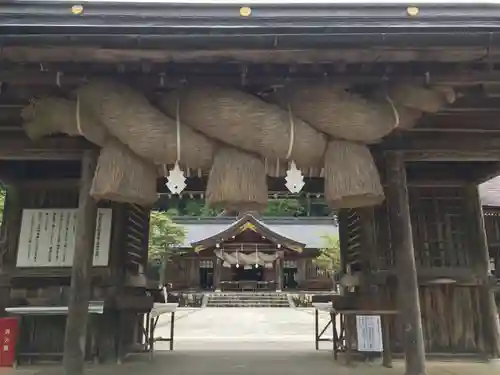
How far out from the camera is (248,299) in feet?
84.5

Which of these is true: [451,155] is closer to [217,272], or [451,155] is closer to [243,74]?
[243,74]

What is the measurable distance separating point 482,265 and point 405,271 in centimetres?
306

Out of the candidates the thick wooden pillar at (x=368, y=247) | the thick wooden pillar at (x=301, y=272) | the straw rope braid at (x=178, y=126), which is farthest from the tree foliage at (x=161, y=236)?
the straw rope braid at (x=178, y=126)

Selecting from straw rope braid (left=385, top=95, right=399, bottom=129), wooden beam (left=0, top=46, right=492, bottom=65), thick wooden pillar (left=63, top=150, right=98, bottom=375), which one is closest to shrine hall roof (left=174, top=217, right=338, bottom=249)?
thick wooden pillar (left=63, top=150, right=98, bottom=375)

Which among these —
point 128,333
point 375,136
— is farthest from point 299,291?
point 375,136

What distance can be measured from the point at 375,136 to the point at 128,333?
5243mm

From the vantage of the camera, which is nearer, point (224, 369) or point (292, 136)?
point (292, 136)

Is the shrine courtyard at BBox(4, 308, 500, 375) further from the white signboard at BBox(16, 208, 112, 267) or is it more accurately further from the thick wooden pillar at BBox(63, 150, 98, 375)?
the thick wooden pillar at BBox(63, 150, 98, 375)

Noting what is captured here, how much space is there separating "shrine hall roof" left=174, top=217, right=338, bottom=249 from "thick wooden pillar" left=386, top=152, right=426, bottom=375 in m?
26.1

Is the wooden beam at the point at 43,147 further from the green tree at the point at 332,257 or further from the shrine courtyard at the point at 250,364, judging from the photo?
the green tree at the point at 332,257

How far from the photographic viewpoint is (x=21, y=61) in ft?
12.1

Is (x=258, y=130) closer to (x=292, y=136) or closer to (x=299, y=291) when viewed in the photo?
A: (x=292, y=136)

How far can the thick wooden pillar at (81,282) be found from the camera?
4.09m

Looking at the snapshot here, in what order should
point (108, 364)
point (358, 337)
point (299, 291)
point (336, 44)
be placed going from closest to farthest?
1. point (336, 44)
2. point (108, 364)
3. point (358, 337)
4. point (299, 291)
